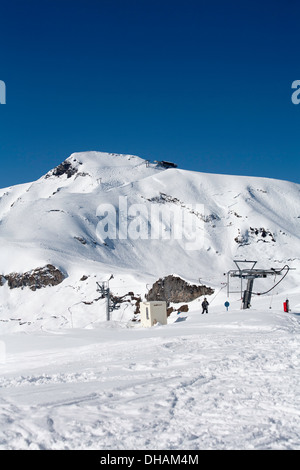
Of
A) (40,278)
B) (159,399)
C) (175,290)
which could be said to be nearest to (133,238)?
(40,278)

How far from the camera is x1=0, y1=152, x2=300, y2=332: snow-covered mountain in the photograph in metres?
53.3

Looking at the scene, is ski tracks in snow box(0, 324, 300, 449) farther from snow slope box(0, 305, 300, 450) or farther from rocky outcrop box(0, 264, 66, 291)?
rocky outcrop box(0, 264, 66, 291)

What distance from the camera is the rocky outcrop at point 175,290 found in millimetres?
49219

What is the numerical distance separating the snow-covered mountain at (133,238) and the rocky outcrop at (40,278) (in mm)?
181

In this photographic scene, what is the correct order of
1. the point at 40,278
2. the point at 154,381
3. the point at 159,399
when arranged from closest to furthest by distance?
the point at 159,399
the point at 154,381
the point at 40,278

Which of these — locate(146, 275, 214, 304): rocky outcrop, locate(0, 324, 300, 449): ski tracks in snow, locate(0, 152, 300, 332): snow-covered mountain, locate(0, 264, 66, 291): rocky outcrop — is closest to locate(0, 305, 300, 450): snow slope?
locate(0, 324, 300, 449): ski tracks in snow

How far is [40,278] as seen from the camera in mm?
59062

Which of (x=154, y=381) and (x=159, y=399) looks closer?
(x=159, y=399)

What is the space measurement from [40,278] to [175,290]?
2026 cm

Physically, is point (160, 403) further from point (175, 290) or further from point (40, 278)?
point (40, 278)

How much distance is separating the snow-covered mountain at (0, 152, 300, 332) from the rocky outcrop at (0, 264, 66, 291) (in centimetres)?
18

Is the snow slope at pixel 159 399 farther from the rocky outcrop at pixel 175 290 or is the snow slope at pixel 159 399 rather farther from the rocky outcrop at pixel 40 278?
the rocky outcrop at pixel 40 278

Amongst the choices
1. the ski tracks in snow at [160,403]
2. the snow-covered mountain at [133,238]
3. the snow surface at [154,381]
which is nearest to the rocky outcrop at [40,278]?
the snow-covered mountain at [133,238]
